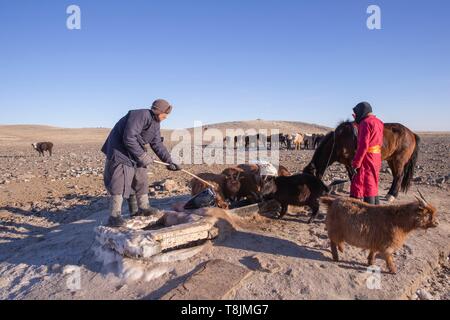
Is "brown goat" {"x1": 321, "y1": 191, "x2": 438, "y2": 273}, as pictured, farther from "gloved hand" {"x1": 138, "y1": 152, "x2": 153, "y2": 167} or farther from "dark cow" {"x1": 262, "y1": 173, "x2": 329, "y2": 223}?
"gloved hand" {"x1": 138, "y1": 152, "x2": 153, "y2": 167}

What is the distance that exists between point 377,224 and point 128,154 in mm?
3306

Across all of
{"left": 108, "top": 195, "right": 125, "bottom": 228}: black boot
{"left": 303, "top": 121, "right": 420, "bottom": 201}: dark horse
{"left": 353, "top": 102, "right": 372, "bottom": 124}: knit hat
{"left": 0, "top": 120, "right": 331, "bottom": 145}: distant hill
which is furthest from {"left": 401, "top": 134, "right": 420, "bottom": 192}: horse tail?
{"left": 0, "top": 120, "right": 331, "bottom": 145}: distant hill

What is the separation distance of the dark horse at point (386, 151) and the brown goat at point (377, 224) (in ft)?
9.22

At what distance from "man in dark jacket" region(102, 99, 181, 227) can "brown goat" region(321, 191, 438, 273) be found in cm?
260

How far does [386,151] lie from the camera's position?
7.23 m

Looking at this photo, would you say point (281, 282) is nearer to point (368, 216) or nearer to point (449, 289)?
point (368, 216)

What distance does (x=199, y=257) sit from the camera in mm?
4250

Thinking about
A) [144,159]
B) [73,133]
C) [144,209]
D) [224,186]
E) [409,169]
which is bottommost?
[144,209]

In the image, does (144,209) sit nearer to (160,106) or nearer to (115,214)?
(115,214)

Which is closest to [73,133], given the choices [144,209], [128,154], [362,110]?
[144,209]

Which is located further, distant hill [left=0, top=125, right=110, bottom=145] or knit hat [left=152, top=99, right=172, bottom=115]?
distant hill [left=0, top=125, right=110, bottom=145]

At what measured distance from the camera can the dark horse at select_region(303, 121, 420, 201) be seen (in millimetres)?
6984

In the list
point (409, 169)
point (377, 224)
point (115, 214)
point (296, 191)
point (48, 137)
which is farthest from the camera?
point (48, 137)
